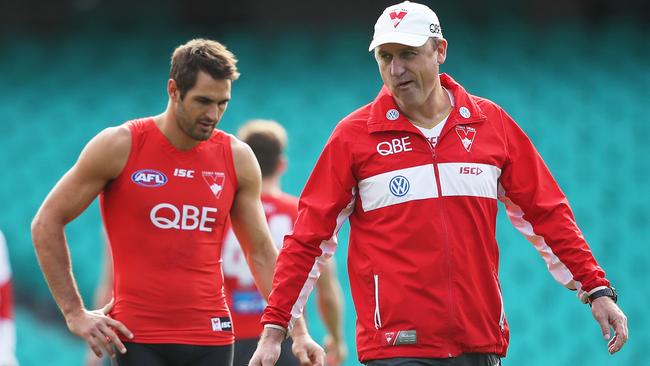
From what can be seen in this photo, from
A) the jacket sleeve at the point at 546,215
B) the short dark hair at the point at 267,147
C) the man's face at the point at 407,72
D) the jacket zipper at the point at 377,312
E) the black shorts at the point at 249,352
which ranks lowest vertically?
the black shorts at the point at 249,352

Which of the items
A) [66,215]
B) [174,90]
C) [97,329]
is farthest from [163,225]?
[174,90]

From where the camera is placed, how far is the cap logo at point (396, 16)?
4.25 metres

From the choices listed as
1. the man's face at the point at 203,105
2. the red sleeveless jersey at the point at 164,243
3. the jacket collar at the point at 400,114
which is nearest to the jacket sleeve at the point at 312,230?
the jacket collar at the point at 400,114

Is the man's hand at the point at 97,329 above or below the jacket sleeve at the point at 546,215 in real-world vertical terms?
below

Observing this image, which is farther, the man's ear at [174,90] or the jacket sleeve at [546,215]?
the man's ear at [174,90]

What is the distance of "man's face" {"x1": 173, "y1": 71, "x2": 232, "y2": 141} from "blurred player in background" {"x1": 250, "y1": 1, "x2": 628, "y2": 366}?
74 cm

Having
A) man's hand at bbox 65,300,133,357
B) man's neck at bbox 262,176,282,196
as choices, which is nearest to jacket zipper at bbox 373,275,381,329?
man's hand at bbox 65,300,133,357

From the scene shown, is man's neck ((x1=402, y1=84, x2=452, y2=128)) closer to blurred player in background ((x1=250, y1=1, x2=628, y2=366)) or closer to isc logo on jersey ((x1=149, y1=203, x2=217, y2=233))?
blurred player in background ((x1=250, y1=1, x2=628, y2=366))

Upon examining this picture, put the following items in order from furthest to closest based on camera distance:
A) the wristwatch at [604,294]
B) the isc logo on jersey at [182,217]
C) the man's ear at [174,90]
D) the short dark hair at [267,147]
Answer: the short dark hair at [267,147] → the man's ear at [174,90] → the isc logo on jersey at [182,217] → the wristwatch at [604,294]

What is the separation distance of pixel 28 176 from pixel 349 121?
838cm

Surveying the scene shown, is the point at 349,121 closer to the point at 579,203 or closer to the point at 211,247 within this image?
the point at 211,247

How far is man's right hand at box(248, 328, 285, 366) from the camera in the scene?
4.06 metres

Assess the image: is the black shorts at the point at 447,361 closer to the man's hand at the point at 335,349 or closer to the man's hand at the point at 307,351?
the man's hand at the point at 307,351

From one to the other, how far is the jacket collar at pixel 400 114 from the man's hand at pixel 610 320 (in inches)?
36.3
